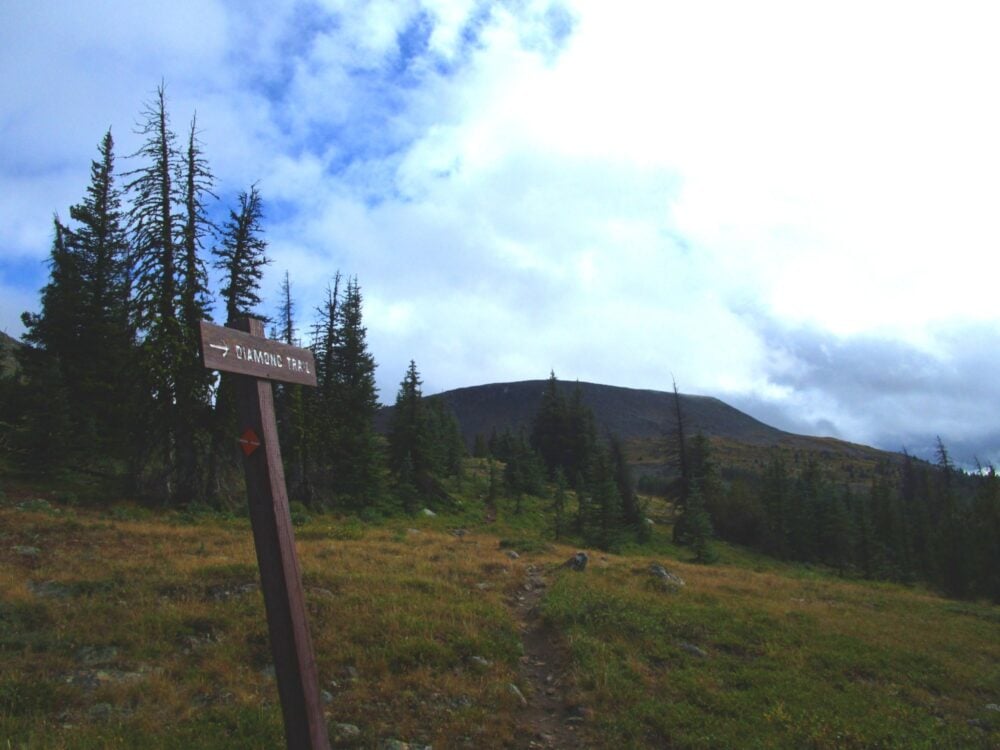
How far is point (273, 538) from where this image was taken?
187 inches

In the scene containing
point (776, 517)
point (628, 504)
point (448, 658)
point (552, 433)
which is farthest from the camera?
point (552, 433)

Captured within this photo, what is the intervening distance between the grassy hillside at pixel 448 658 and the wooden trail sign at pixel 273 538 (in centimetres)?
258

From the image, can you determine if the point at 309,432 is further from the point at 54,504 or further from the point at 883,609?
the point at 883,609

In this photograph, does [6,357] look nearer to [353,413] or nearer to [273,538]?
[353,413]

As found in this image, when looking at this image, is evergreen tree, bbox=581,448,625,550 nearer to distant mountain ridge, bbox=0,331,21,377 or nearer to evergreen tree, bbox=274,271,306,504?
evergreen tree, bbox=274,271,306,504

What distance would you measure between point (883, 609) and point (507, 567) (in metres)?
13.2

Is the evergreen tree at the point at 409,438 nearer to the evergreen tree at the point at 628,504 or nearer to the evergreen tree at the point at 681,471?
the evergreen tree at the point at 628,504

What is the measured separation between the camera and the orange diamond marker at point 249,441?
4.86 m

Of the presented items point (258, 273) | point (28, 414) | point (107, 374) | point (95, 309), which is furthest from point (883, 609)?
point (95, 309)

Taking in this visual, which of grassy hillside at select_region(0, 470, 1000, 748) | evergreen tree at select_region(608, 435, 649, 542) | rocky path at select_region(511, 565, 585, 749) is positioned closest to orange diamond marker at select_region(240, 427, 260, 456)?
grassy hillside at select_region(0, 470, 1000, 748)

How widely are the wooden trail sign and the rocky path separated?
3847 mm

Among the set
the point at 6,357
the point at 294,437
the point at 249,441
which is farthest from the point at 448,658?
the point at 6,357

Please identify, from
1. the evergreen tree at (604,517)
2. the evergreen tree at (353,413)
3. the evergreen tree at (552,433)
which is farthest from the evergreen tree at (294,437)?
the evergreen tree at (552,433)

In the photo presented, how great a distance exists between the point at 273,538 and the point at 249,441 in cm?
86
